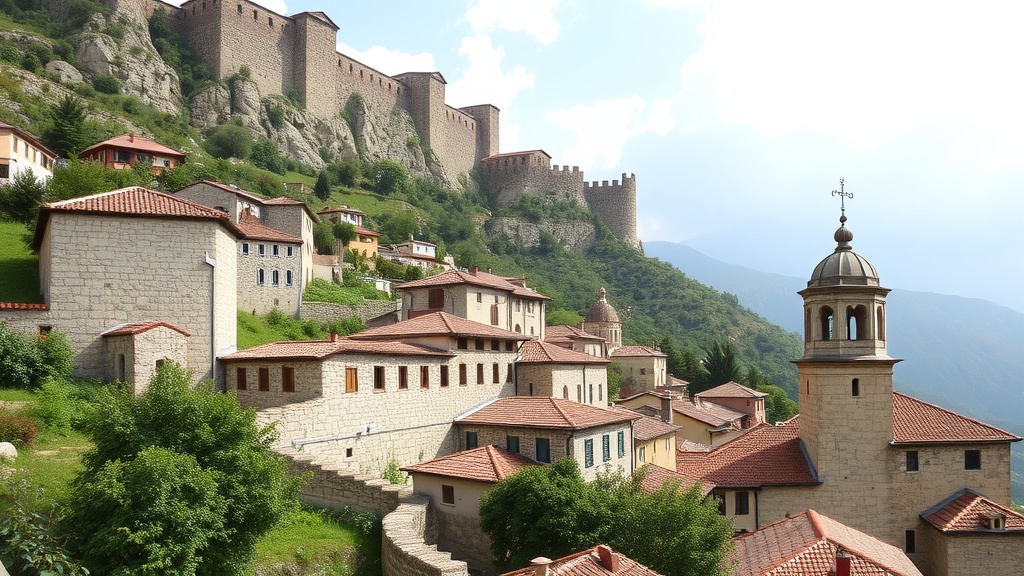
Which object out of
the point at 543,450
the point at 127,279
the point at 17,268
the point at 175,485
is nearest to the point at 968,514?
the point at 543,450

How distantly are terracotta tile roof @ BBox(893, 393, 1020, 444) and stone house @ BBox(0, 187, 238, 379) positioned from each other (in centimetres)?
2308

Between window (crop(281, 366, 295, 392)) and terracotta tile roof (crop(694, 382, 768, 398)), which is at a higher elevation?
window (crop(281, 366, 295, 392))

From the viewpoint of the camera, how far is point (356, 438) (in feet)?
68.8

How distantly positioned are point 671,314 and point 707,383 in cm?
2522

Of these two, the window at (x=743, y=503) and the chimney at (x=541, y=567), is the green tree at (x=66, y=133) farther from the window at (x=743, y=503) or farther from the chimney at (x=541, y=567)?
the chimney at (x=541, y=567)

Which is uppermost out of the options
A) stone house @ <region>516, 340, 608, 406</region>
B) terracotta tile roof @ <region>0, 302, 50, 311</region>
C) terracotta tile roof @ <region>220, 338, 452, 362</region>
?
terracotta tile roof @ <region>0, 302, 50, 311</region>

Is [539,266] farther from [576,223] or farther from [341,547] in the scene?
[341,547]

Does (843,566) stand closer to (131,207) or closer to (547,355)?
(547,355)

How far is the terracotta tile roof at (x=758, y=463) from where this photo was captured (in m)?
23.6

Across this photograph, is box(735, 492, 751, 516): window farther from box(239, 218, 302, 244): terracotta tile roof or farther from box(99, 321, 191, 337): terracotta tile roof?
box(239, 218, 302, 244): terracotta tile roof

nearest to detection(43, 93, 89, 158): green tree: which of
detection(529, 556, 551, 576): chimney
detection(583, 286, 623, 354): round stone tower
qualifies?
detection(583, 286, 623, 354): round stone tower

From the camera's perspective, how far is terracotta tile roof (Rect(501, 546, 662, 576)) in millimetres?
12992

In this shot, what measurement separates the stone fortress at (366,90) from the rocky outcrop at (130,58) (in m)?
5.14

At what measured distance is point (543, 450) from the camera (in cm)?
2212
